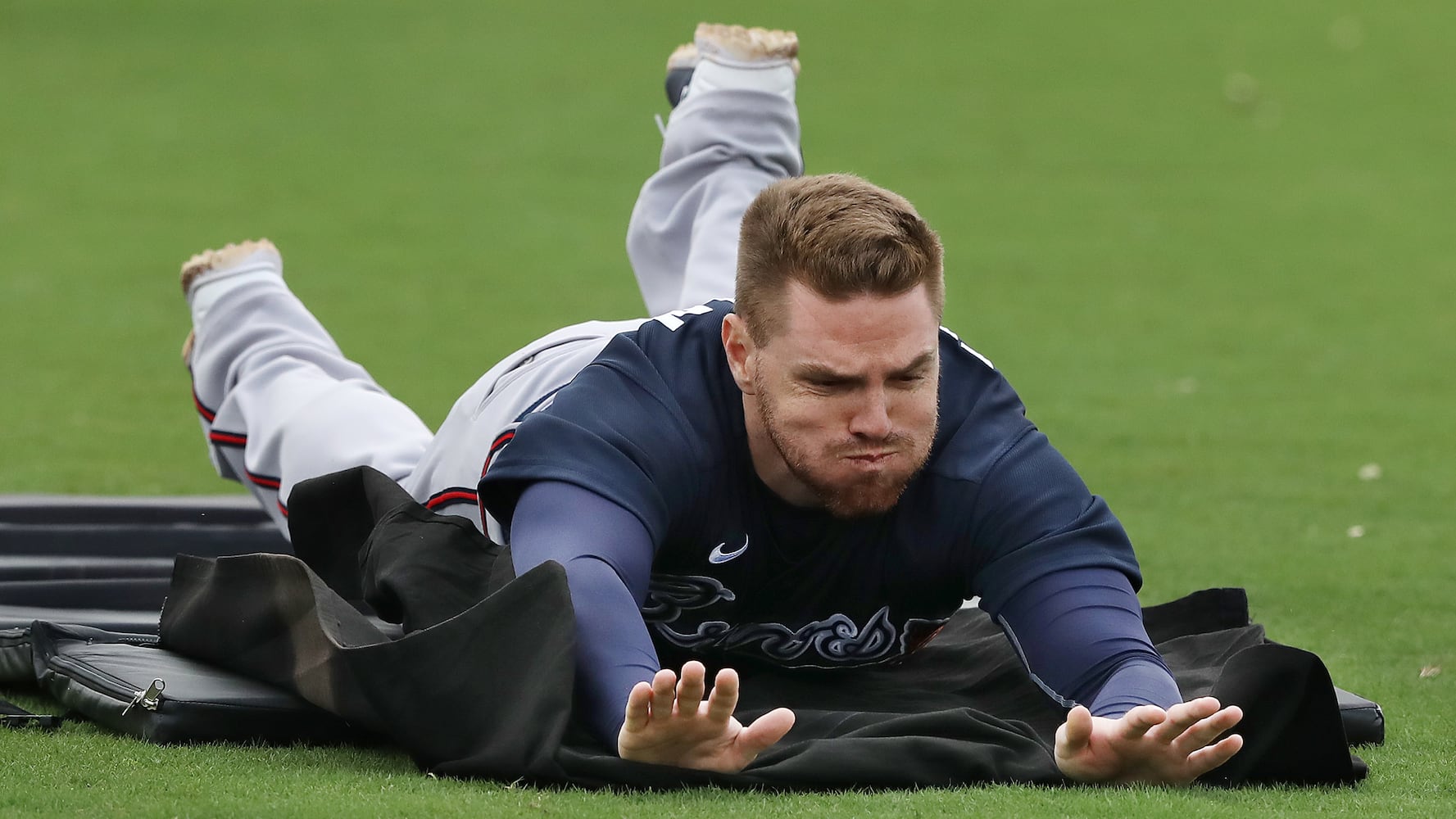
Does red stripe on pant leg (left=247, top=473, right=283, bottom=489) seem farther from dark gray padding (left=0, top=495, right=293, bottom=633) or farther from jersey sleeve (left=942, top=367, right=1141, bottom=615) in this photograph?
jersey sleeve (left=942, top=367, right=1141, bottom=615)

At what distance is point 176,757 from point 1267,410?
519 centimetres

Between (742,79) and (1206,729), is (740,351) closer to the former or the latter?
(1206,729)

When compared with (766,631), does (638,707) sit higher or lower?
higher

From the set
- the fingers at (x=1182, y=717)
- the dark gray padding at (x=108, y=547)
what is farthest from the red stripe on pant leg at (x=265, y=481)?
the fingers at (x=1182, y=717)

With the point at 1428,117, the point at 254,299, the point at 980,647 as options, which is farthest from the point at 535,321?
the point at 1428,117

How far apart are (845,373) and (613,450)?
1.33 ft

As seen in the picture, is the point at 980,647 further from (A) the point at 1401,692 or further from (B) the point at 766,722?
(B) the point at 766,722

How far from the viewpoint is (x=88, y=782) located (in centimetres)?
266

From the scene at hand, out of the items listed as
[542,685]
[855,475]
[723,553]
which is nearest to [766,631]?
[723,553]

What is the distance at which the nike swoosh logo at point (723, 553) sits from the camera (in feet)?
10.3

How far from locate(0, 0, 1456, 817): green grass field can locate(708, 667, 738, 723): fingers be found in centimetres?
13

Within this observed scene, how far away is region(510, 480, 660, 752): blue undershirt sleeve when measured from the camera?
2.75 metres

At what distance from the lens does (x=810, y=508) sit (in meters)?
3.16

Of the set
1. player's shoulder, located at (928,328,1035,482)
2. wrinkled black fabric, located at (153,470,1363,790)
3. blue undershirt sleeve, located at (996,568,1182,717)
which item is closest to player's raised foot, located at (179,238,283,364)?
wrinkled black fabric, located at (153,470,1363,790)
